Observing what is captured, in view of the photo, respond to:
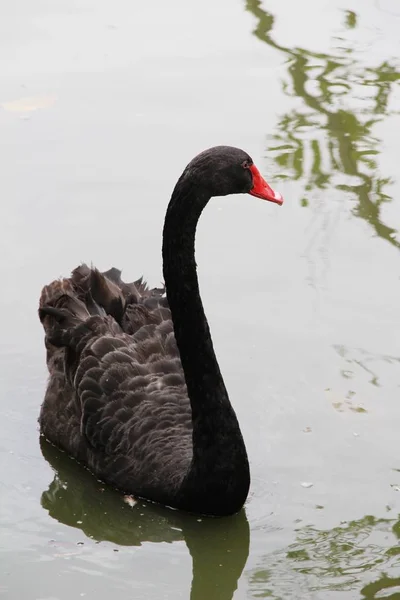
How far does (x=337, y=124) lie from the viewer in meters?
8.26

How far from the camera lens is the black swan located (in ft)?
16.4

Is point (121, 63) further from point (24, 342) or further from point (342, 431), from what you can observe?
point (342, 431)

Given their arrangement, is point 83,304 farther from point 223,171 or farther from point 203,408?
point 223,171

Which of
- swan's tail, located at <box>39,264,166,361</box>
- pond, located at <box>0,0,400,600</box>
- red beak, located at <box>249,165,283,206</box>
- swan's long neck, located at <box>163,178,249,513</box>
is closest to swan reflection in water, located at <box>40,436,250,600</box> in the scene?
pond, located at <box>0,0,400,600</box>

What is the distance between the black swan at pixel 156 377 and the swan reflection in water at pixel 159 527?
0.19 ft

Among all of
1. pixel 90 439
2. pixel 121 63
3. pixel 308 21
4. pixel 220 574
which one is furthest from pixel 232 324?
pixel 308 21

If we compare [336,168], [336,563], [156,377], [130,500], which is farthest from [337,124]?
[336,563]

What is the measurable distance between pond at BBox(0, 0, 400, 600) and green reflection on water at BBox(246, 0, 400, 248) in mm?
17

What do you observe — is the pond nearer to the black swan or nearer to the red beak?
the black swan

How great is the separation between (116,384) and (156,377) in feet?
0.57

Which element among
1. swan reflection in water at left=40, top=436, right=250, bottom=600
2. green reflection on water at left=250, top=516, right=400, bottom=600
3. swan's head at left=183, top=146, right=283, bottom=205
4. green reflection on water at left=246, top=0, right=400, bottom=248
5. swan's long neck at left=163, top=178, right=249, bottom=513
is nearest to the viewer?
green reflection on water at left=250, top=516, right=400, bottom=600

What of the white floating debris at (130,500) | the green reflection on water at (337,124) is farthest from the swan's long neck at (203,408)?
the green reflection on water at (337,124)

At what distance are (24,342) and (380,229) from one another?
2.05 m

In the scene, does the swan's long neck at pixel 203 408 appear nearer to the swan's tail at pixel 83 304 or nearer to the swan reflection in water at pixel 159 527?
the swan reflection in water at pixel 159 527
